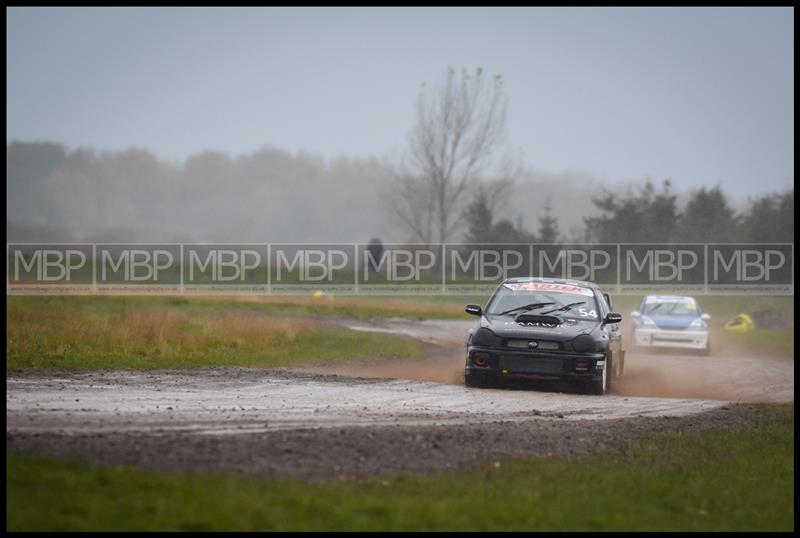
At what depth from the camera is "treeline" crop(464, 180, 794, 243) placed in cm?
5556

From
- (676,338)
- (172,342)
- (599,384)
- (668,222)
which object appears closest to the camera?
(599,384)

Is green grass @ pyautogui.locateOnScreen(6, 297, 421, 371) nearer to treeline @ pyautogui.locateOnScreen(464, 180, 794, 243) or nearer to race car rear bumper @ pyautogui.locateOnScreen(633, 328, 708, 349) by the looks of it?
race car rear bumper @ pyautogui.locateOnScreen(633, 328, 708, 349)

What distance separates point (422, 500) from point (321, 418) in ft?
12.8

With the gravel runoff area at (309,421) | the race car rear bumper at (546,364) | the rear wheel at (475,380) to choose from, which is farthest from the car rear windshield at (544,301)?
the gravel runoff area at (309,421)

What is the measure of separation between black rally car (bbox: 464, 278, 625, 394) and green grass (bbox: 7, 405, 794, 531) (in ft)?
20.1

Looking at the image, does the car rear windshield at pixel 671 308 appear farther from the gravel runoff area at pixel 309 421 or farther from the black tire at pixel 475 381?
the black tire at pixel 475 381

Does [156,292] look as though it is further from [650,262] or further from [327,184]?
[327,184]

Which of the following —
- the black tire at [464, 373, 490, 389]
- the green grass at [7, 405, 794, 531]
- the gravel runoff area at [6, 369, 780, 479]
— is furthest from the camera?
the black tire at [464, 373, 490, 389]

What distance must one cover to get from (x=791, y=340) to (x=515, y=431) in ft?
89.1

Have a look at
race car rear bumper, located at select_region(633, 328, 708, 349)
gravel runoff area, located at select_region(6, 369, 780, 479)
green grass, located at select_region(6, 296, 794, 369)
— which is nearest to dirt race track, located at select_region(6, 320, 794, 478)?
gravel runoff area, located at select_region(6, 369, 780, 479)

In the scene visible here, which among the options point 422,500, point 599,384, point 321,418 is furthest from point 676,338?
point 422,500

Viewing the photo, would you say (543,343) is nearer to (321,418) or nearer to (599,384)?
(599,384)

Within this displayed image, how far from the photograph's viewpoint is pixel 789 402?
1861 cm

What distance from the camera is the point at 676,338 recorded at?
97.8 feet
